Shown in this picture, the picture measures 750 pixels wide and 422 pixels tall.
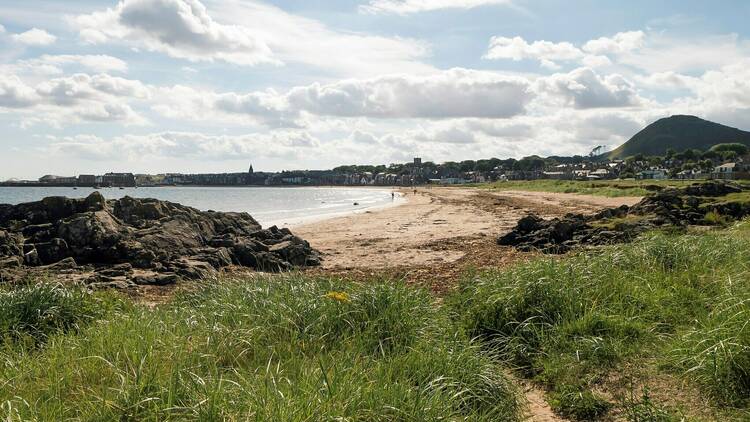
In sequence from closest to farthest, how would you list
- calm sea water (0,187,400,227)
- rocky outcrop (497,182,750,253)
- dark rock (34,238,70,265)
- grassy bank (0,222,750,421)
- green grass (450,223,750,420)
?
grassy bank (0,222,750,421) → green grass (450,223,750,420) → dark rock (34,238,70,265) → rocky outcrop (497,182,750,253) → calm sea water (0,187,400,227)

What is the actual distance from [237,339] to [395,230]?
70.9 ft

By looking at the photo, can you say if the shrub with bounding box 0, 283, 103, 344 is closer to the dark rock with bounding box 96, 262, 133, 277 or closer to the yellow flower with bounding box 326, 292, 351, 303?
the yellow flower with bounding box 326, 292, 351, 303

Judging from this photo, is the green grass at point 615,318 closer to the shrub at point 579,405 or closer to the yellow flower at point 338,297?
the shrub at point 579,405

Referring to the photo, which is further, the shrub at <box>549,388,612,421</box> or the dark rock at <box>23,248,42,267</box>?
the dark rock at <box>23,248,42,267</box>

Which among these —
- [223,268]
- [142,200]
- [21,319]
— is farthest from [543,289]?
[142,200]

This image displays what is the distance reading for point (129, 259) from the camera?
14625 millimetres

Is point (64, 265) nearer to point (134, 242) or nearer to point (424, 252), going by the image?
point (134, 242)

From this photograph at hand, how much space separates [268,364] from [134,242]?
480 inches

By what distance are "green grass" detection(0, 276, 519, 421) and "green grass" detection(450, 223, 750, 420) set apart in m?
0.82

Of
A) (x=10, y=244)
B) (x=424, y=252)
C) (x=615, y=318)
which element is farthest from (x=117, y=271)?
(x=615, y=318)

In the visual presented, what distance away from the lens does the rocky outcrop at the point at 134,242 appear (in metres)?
14.0

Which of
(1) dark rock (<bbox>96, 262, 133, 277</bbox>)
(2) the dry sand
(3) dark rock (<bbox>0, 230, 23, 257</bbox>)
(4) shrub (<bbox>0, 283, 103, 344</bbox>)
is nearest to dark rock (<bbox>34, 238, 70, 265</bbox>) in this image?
(3) dark rock (<bbox>0, 230, 23, 257</bbox>)

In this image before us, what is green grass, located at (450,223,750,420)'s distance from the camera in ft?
17.6

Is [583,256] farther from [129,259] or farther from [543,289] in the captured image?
[129,259]
